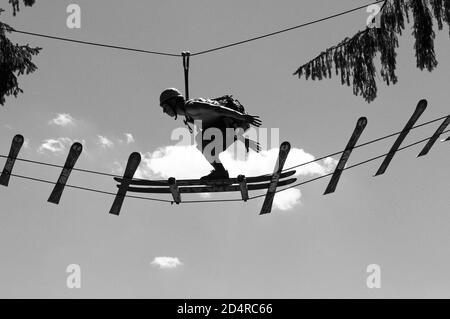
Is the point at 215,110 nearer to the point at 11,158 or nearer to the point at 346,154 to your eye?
the point at 346,154

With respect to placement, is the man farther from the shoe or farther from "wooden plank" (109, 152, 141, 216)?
"wooden plank" (109, 152, 141, 216)

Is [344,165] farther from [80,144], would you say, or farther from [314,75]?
[80,144]

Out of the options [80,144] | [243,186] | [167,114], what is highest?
[167,114]

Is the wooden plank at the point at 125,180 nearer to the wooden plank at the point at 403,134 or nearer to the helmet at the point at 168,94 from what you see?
the helmet at the point at 168,94

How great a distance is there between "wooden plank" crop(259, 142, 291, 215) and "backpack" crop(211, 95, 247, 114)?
645 mm

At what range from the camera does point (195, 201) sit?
7.17 metres

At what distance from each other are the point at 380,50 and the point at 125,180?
11.6ft

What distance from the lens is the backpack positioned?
6562mm

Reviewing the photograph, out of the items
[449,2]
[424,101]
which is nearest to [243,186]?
[424,101]

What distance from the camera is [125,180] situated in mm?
6840

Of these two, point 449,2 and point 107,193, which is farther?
point 107,193

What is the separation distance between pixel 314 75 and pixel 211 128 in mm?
1575

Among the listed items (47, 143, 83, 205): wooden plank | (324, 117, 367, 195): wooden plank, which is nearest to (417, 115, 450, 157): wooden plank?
(324, 117, 367, 195): wooden plank

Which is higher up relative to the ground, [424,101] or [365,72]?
[365,72]
